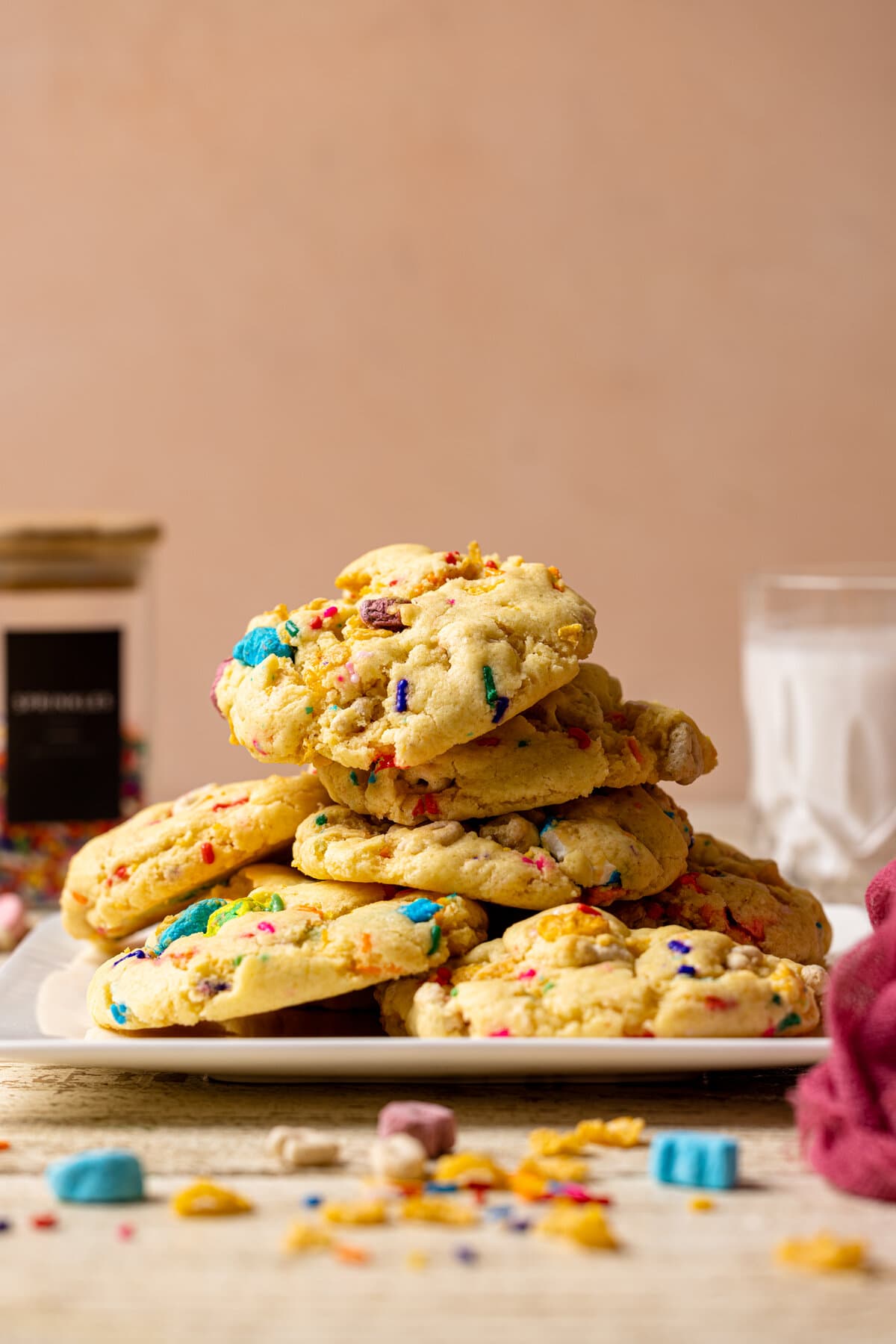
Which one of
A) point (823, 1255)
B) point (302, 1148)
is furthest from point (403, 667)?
point (823, 1255)

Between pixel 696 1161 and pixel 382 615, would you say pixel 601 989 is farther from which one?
pixel 382 615

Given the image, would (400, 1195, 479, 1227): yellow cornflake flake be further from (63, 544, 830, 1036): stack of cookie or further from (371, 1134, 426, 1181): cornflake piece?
(63, 544, 830, 1036): stack of cookie

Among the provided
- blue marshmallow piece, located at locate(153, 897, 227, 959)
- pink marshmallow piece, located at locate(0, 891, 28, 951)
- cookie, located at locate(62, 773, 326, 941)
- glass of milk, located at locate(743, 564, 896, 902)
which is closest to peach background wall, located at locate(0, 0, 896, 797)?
glass of milk, located at locate(743, 564, 896, 902)

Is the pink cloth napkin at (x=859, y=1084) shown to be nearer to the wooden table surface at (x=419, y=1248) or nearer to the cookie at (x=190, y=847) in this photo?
the wooden table surface at (x=419, y=1248)

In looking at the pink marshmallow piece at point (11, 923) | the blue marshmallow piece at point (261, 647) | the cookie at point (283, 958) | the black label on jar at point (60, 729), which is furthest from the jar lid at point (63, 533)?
the cookie at point (283, 958)

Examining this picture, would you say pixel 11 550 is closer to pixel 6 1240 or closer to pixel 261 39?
pixel 6 1240

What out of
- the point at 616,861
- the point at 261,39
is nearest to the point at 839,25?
the point at 261,39
